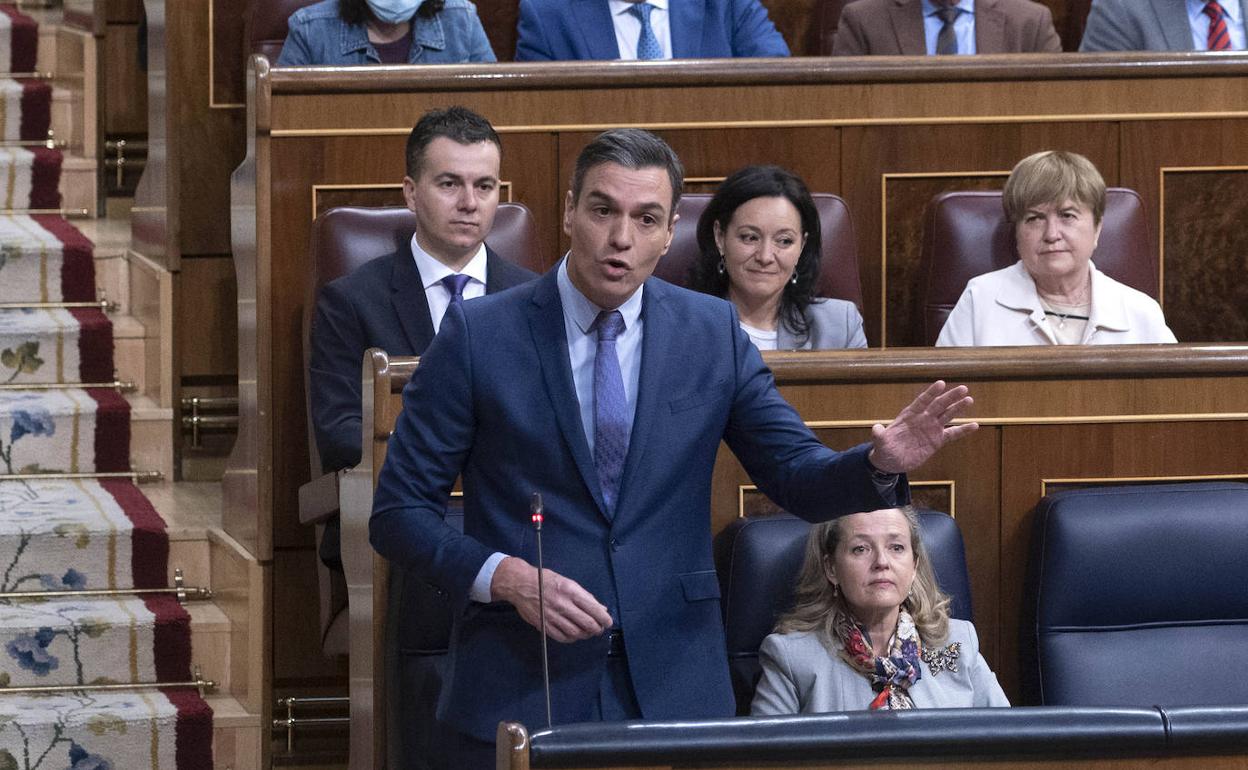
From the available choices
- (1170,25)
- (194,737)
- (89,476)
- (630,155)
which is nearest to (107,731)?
(194,737)

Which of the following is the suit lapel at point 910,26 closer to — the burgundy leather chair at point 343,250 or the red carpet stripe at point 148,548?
the burgundy leather chair at point 343,250

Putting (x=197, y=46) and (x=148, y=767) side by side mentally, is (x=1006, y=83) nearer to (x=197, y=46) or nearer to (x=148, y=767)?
(x=197, y=46)

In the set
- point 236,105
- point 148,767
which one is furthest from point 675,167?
point 236,105

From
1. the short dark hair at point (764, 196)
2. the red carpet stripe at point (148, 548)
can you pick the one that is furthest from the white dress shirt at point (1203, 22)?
the red carpet stripe at point (148, 548)

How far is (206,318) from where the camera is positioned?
2.43 meters

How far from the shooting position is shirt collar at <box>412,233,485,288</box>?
6.16ft

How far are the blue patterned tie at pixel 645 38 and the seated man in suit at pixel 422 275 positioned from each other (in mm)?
533

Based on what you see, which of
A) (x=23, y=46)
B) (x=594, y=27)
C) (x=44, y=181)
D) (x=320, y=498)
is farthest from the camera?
(x=23, y=46)

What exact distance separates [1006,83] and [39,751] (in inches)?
48.9

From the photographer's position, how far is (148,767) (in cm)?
199

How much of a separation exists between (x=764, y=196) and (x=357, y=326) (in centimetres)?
44

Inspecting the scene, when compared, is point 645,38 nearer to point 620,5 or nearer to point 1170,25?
point 620,5

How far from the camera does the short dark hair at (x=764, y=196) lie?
2014 mm

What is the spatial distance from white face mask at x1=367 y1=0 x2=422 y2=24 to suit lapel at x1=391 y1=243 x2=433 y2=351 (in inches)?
19.2
